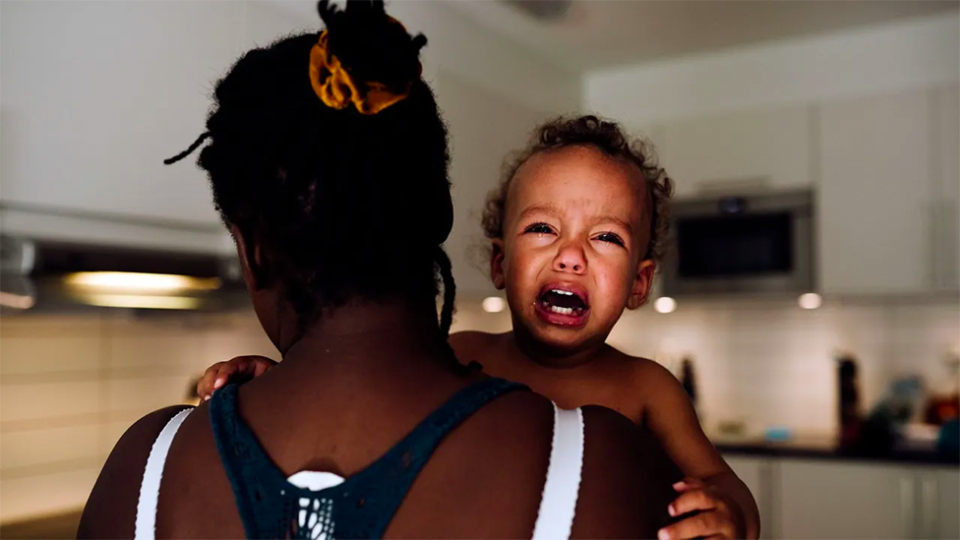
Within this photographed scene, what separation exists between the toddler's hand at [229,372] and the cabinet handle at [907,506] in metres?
2.59

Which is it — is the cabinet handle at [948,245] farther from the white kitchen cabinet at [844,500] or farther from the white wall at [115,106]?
the white wall at [115,106]

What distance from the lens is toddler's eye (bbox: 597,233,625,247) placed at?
3.80 feet

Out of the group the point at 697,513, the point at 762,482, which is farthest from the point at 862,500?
the point at 697,513

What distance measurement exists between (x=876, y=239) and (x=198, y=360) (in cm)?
240

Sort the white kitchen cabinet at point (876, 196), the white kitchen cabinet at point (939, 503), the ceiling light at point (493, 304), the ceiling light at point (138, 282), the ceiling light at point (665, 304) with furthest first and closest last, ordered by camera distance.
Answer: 1. the ceiling light at point (665, 304)
2. the ceiling light at point (493, 304)
3. the white kitchen cabinet at point (876, 196)
4. the white kitchen cabinet at point (939, 503)
5. the ceiling light at point (138, 282)

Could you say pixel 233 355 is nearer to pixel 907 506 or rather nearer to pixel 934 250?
pixel 907 506

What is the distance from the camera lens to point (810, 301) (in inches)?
133

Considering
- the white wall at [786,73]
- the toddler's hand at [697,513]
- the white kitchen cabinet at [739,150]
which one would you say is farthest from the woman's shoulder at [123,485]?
the white wall at [786,73]

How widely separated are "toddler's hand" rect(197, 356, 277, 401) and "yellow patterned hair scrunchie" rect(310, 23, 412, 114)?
325 millimetres

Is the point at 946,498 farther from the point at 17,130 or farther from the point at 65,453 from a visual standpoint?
the point at 17,130

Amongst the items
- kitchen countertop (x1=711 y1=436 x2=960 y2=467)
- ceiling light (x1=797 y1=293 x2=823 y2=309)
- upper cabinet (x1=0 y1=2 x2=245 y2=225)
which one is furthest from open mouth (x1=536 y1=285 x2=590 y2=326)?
ceiling light (x1=797 y1=293 x2=823 y2=309)

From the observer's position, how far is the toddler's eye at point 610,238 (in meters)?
1.16

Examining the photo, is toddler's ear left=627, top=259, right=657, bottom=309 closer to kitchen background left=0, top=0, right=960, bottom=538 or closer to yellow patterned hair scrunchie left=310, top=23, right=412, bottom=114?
yellow patterned hair scrunchie left=310, top=23, right=412, bottom=114

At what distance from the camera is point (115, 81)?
6.30 feet
